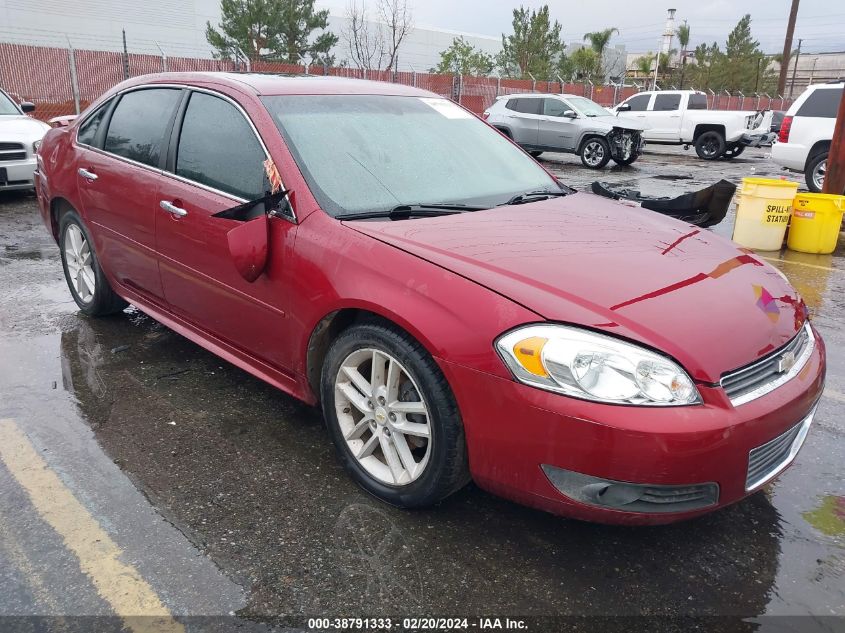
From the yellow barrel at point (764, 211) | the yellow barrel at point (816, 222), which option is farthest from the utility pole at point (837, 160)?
the yellow barrel at point (764, 211)

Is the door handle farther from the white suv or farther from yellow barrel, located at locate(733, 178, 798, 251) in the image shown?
the white suv

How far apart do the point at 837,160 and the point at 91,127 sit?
816 cm

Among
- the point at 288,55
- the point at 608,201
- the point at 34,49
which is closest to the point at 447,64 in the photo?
the point at 288,55

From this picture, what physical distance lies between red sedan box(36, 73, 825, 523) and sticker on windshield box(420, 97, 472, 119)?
27mm

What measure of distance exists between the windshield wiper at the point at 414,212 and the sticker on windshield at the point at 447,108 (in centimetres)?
92

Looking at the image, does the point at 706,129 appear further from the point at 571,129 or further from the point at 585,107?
the point at 571,129

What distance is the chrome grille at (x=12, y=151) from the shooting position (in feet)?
29.2

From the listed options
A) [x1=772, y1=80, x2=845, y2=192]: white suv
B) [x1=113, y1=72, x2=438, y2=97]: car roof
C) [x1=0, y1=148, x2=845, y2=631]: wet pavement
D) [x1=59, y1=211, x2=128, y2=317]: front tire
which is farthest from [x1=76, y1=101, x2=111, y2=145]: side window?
[x1=772, y1=80, x2=845, y2=192]: white suv

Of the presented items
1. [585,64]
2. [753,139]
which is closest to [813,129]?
[753,139]

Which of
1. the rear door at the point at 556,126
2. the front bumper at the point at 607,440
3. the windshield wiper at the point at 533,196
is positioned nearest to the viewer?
the front bumper at the point at 607,440

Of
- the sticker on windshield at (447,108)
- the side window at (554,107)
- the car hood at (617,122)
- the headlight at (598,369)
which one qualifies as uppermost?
the sticker on windshield at (447,108)

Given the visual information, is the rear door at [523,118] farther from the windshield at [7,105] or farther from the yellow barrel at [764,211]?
the windshield at [7,105]

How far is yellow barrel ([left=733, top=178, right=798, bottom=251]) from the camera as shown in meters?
7.21

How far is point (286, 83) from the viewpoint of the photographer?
3.55m
